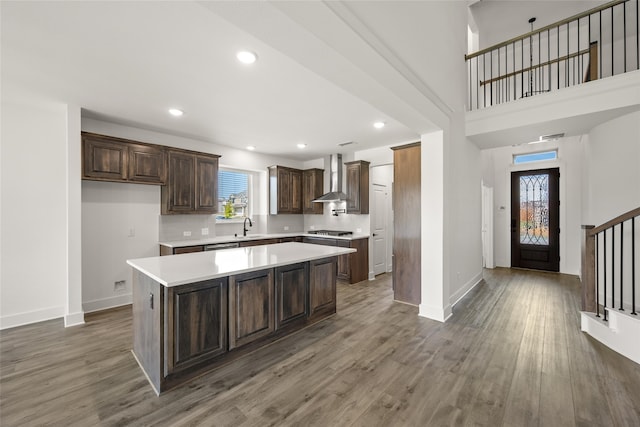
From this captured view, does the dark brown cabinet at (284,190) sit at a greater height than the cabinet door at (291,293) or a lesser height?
greater

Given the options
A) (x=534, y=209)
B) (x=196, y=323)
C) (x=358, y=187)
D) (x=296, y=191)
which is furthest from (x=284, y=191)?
(x=534, y=209)

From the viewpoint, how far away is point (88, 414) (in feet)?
6.04

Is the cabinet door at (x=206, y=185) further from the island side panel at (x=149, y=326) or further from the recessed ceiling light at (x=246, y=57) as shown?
the recessed ceiling light at (x=246, y=57)

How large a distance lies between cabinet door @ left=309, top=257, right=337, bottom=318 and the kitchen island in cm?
4

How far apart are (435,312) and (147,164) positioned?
4715mm

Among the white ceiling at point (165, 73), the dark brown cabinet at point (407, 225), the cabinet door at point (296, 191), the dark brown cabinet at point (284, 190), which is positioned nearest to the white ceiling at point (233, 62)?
the white ceiling at point (165, 73)

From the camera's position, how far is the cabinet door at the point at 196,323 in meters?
2.08

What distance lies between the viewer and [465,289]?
178 inches

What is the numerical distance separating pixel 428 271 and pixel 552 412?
1.86 m

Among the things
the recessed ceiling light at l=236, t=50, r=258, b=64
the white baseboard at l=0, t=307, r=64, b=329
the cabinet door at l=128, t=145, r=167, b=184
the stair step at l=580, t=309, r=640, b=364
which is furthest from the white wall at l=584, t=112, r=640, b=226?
the white baseboard at l=0, t=307, r=64, b=329

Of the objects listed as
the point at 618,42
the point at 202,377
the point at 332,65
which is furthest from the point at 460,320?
the point at 618,42

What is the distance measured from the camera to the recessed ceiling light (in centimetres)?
229

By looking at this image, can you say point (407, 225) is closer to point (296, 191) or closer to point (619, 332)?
point (619, 332)

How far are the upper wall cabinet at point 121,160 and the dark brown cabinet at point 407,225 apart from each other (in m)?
3.79
